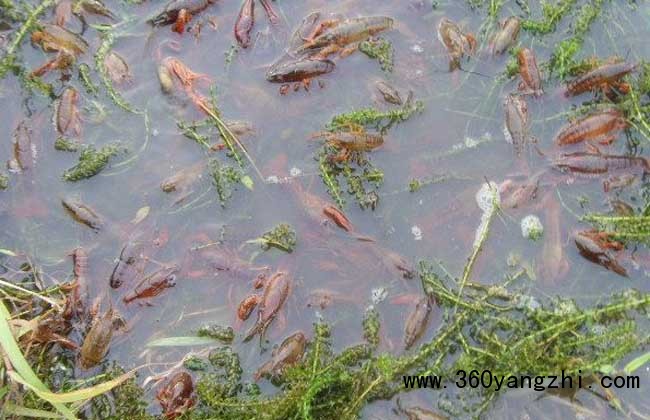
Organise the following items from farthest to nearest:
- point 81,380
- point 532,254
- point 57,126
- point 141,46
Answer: point 141,46 → point 57,126 → point 532,254 → point 81,380

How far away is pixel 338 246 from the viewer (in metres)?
4.17

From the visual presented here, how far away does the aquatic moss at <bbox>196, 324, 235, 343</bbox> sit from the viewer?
3.98 m

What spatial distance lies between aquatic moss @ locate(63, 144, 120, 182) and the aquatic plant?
49.2 inches

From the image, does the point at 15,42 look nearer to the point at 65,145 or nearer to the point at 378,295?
the point at 65,145

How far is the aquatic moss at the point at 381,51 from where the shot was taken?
4.66 metres

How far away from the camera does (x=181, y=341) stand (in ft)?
13.1

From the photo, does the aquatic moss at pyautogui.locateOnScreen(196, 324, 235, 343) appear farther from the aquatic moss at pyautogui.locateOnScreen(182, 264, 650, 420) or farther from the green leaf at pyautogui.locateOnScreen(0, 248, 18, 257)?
the green leaf at pyautogui.locateOnScreen(0, 248, 18, 257)

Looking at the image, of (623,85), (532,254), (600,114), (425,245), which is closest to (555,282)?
(532,254)

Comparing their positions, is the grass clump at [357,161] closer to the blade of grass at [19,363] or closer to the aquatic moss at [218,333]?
the aquatic moss at [218,333]

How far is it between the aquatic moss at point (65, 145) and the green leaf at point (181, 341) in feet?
5.22

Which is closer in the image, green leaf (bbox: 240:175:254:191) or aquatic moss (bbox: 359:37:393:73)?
green leaf (bbox: 240:175:254:191)

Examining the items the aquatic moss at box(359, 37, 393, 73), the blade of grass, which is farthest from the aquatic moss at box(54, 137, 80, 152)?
the aquatic moss at box(359, 37, 393, 73)

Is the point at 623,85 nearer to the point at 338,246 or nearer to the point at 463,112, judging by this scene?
the point at 463,112

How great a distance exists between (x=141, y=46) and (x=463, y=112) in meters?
2.61
